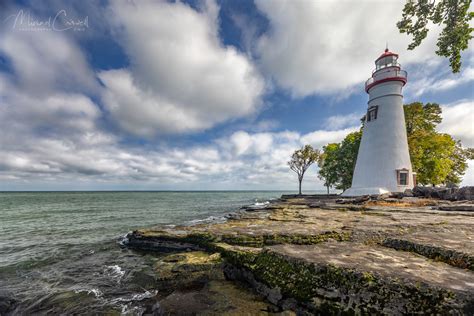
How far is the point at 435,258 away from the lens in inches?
167

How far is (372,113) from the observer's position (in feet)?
83.6

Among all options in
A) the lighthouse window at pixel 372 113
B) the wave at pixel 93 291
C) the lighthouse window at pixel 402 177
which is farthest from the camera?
the lighthouse window at pixel 372 113

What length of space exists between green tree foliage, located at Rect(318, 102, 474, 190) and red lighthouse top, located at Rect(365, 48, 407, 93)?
989 centimetres

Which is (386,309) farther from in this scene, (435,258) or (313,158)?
(313,158)

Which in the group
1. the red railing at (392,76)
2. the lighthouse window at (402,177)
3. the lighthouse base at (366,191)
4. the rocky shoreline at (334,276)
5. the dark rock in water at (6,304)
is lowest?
the dark rock in water at (6,304)

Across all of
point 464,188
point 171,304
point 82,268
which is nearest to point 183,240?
point 82,268

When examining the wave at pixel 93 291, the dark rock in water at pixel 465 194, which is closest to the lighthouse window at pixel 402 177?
the dark rock in water at pixel 465 194

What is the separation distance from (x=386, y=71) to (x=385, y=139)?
819 centimetres

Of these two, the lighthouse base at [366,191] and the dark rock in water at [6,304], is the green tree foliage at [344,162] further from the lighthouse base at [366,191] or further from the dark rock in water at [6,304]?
the dark rock in water at [6,304]

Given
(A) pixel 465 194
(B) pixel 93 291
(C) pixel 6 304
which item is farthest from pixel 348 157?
(C) pixel 6 304

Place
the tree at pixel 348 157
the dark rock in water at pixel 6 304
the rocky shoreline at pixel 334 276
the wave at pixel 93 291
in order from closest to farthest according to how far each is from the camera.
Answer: the rocky shoreline at pixel 334 276 < the dark rock in water at pixel 6 304 < the wave at pixel 93 291 < the tree at pixel 348 157

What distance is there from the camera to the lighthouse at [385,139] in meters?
23.2

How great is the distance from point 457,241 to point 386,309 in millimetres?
3520

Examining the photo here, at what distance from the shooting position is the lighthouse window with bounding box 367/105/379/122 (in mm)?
25172
